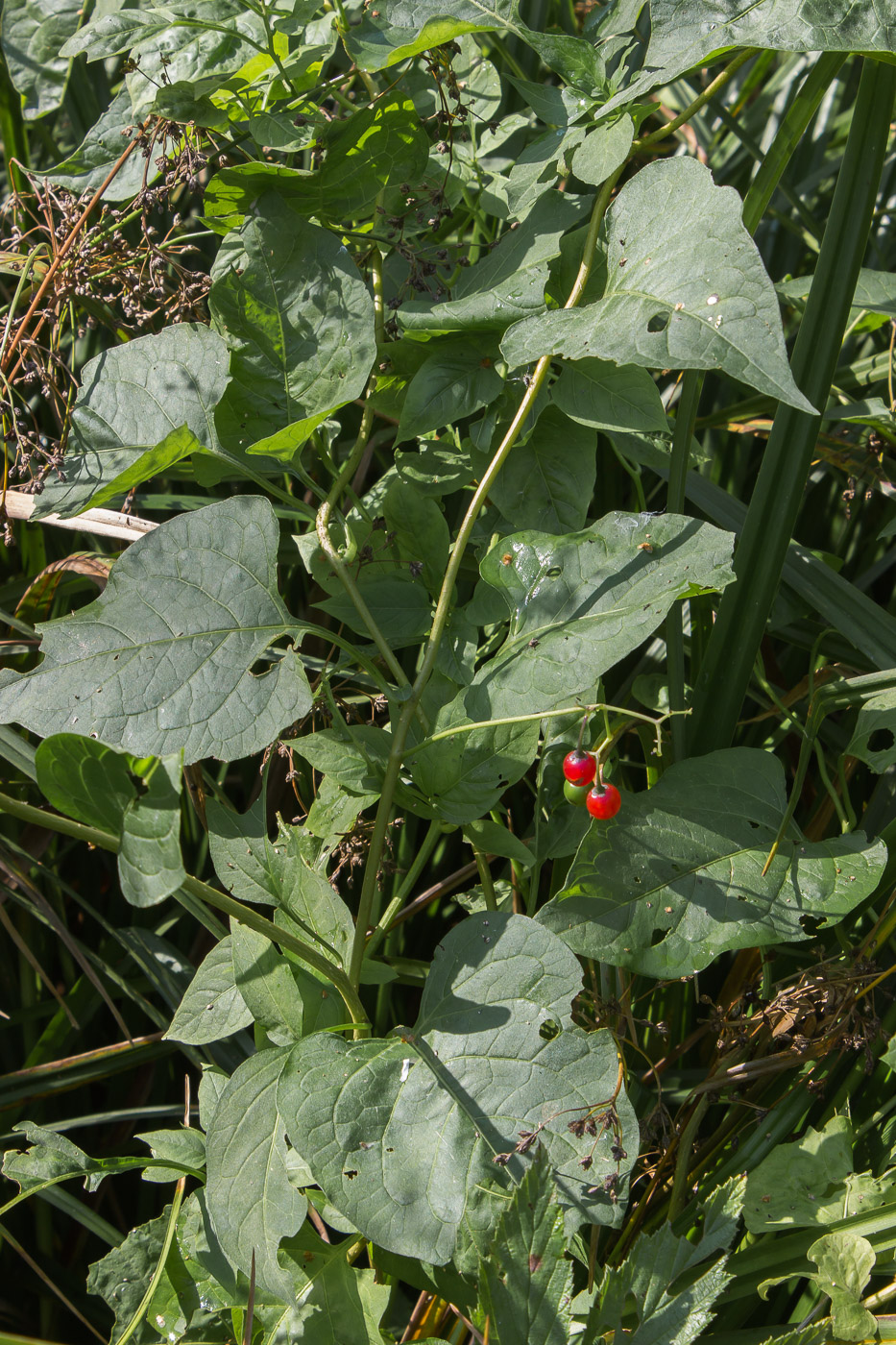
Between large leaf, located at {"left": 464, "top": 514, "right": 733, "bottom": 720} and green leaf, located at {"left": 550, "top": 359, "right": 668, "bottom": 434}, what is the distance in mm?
80

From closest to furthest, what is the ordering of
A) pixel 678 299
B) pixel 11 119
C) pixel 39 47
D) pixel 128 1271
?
pixel 678 299 < pixel 128 1271 < pixel 39 47 < pixel 11 119

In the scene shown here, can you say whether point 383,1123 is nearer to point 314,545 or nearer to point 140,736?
point 140,736

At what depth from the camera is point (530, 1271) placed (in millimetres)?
551

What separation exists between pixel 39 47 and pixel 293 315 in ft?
1.60

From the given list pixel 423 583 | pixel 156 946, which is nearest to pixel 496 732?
pixel 423 583

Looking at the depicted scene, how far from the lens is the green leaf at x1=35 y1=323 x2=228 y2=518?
0.69 metres

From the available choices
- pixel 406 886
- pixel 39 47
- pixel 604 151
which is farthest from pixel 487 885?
pixel 39 47

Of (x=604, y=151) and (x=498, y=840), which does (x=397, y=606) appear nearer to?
(x=498, y=840)

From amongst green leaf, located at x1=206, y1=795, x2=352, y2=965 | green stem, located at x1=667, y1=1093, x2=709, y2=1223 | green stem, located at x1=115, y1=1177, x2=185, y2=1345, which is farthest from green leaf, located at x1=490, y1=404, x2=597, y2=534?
green stem, located at x1=115, y1=1177, x2=185, y2=1345

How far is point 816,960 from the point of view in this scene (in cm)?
82

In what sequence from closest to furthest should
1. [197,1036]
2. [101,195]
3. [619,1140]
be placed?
[619,1140] < [197,1036] < [101,195]

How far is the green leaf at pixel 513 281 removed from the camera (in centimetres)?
66

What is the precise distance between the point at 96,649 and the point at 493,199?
0.51 meters

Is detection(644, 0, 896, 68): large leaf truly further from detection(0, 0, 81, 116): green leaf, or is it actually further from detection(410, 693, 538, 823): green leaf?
detection(0, 0, 81, 116): green leaf
